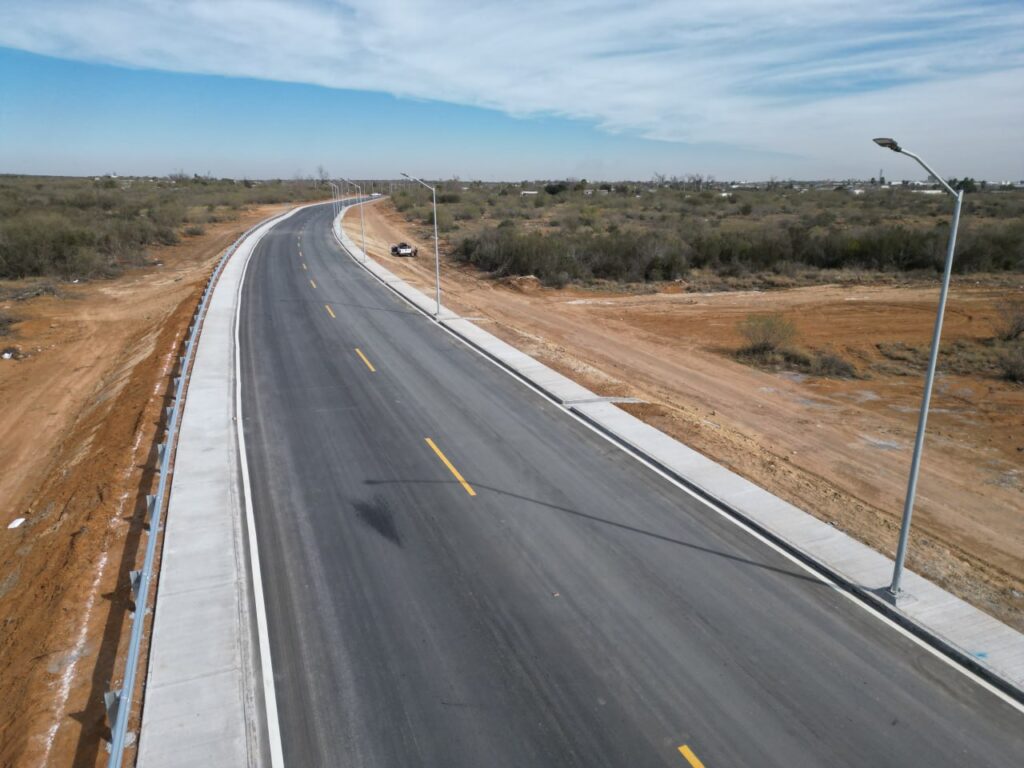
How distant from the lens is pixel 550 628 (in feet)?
31.3

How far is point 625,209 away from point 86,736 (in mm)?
78313

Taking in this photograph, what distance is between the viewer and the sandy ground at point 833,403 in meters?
13.3

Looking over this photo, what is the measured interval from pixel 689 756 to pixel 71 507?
1256cm

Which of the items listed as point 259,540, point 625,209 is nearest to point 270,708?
point 259,540

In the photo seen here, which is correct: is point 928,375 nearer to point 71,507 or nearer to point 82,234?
point 71,507

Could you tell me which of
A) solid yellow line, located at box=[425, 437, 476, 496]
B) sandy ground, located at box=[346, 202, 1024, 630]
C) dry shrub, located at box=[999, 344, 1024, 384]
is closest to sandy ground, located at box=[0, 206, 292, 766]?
solid yellow line, located at box=[425, 437, 476, 496]

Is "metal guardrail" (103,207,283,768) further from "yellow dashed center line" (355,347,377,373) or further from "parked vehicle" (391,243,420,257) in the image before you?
"parked vehicle" (391,243,420,257)

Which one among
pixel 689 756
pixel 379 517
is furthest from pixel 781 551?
pixel 379 517

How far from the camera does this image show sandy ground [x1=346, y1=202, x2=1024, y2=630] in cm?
1328

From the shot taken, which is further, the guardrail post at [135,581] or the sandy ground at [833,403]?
the sandy ground at [833,403]

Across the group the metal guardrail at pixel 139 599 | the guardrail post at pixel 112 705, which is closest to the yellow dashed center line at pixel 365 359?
the metal guardrail at pixel 139 599

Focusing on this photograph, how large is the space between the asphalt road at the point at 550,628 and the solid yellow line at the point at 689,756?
26 mm

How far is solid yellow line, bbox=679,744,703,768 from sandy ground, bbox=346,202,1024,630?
6.25 meters

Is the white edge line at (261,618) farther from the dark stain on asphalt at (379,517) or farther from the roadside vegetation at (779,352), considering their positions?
the roadside vegetation at (779,352)
